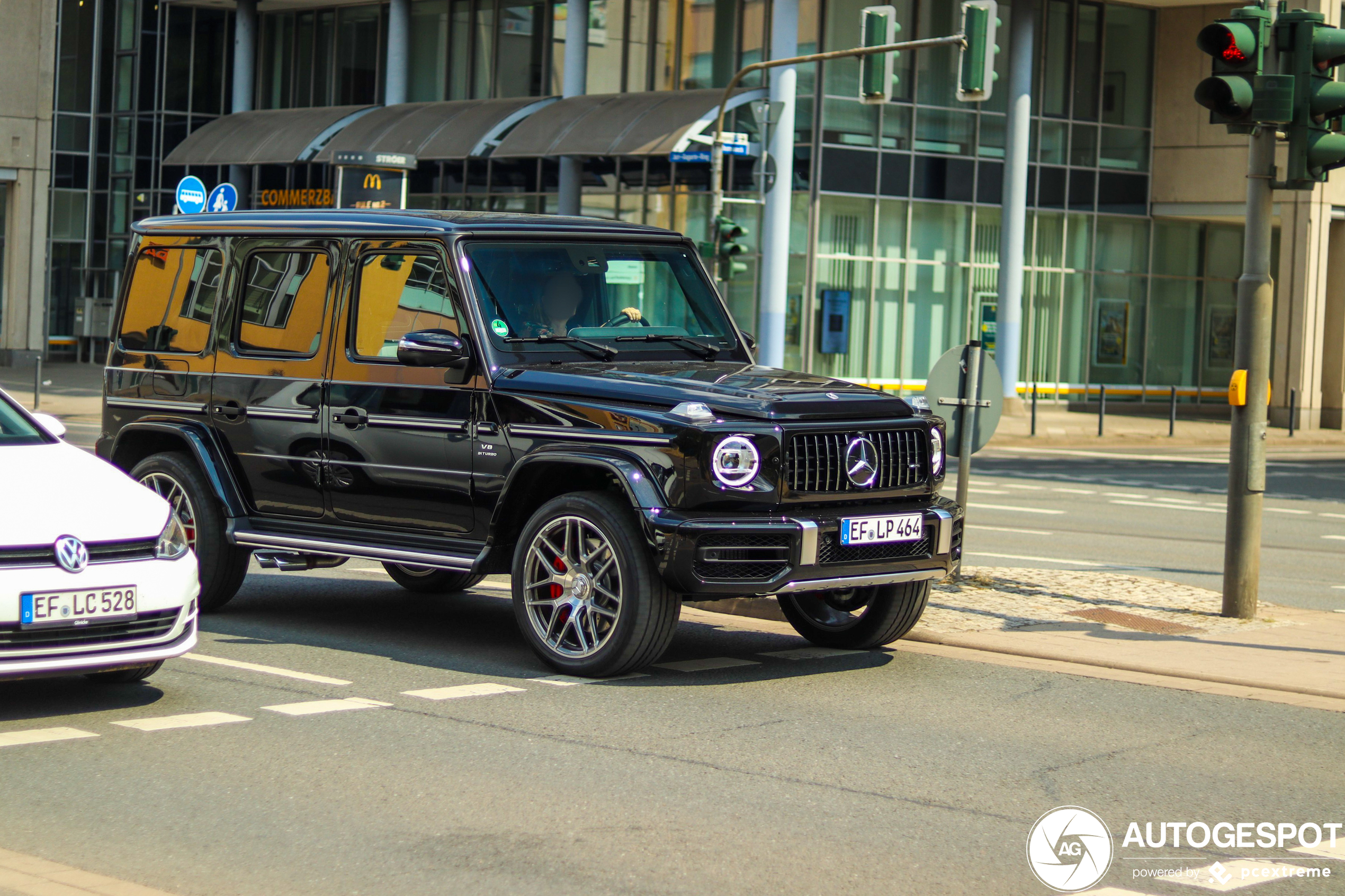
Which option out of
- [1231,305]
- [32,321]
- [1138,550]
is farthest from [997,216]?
[32,321]

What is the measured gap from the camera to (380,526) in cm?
895

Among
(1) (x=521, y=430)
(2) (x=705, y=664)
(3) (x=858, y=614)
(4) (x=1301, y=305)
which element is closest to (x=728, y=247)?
(3) (x=858, y=614)

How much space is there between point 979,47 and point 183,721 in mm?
15842

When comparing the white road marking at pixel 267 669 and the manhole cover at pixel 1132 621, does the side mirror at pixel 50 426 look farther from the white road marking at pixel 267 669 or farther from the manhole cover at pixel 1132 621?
the manhole cover at pixel 1132 621

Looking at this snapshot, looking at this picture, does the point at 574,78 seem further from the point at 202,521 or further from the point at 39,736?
the point at 39,736

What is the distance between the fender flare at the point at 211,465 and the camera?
951cm

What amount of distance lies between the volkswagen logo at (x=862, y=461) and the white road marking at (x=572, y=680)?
1337 mm

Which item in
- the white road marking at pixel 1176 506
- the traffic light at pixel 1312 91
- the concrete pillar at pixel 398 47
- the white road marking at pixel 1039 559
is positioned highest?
the concrete pillar at pixel 398 47

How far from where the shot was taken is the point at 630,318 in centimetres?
902

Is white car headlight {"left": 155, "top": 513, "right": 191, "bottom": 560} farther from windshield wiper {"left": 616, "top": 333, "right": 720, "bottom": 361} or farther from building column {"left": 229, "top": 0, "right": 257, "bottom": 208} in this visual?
building column {"left": 229, "top": 0, "right": 257, "bottom": 208}

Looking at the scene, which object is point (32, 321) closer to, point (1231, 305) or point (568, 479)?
point (1231, 305)

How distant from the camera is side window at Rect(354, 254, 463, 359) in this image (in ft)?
28.9

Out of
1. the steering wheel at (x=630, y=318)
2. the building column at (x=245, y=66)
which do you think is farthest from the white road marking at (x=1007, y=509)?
the building column at (x=245, y=66)

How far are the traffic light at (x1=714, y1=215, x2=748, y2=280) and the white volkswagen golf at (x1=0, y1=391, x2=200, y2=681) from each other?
63.0 feet
